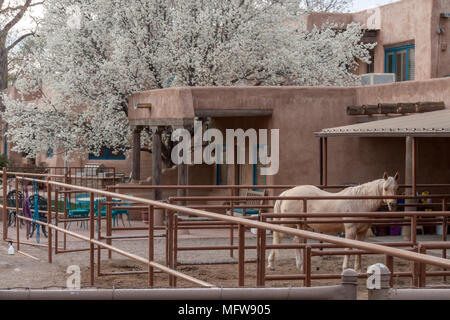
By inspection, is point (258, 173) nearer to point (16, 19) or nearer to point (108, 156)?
point (108, 156)

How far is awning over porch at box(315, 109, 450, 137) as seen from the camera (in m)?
14.3

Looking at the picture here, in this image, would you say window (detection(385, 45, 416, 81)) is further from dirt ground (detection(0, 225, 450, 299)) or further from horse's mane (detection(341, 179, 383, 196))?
horse's mane (detection(341, 179, 383, 196))

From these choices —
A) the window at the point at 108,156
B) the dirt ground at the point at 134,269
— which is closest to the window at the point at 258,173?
the dirt ground at the point at 134,269

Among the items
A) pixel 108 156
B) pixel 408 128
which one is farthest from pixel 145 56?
pixel 408 128

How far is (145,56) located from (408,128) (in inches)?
460

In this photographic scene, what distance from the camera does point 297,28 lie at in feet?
90.7

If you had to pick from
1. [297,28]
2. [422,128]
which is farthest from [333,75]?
[422,128]

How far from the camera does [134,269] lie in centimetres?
1280

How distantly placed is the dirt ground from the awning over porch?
2414 millimetres

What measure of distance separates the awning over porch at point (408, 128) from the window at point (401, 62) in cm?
1065

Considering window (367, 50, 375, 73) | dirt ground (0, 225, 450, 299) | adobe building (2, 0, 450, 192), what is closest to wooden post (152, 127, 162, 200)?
adobe building (2, 0, 450, 192)
